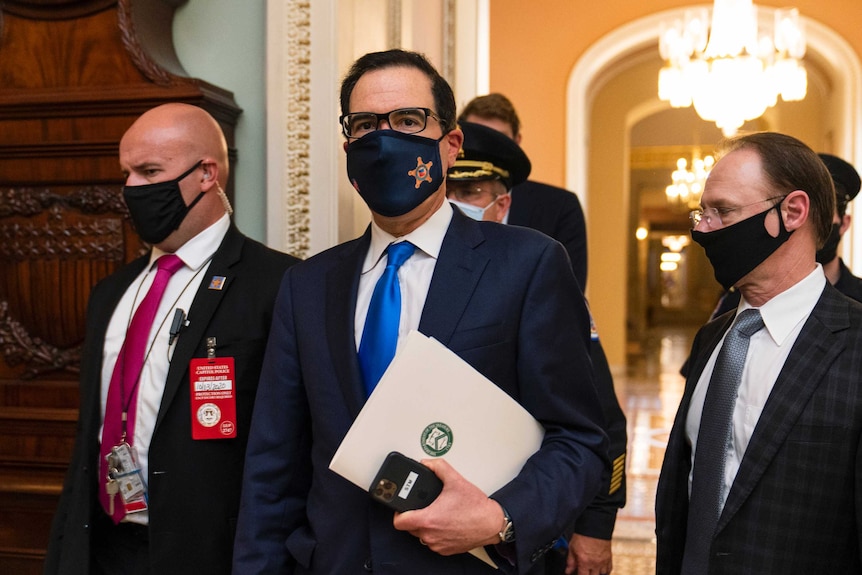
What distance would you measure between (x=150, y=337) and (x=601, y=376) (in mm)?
1236

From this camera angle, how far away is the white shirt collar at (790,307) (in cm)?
183

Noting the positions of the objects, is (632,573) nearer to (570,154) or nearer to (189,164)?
(189,164)

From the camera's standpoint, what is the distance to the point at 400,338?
5.70ft

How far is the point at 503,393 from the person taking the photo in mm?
1617

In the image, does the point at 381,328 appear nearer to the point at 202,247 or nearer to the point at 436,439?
the point at 436,439

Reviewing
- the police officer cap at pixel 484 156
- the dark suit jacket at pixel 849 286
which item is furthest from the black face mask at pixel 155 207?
the dark suit jacket at pixel 849 286

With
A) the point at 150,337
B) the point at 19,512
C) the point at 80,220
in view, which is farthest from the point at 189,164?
the point at 19,512

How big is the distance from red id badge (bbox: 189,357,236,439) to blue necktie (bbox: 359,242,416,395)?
0.55m

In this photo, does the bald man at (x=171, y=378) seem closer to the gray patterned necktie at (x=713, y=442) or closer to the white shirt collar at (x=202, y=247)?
the white shirt collar at (x=202, y=247)

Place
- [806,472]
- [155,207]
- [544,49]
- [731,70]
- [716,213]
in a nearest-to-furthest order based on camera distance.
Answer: [806,472] → [716,213] → [155,207] → [731,70] → [544,49]

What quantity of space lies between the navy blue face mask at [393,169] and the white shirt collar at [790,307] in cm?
77

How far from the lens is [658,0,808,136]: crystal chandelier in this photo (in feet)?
26.7

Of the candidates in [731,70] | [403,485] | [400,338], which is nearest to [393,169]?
[400,338]

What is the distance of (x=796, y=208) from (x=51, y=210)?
7.48 feet
